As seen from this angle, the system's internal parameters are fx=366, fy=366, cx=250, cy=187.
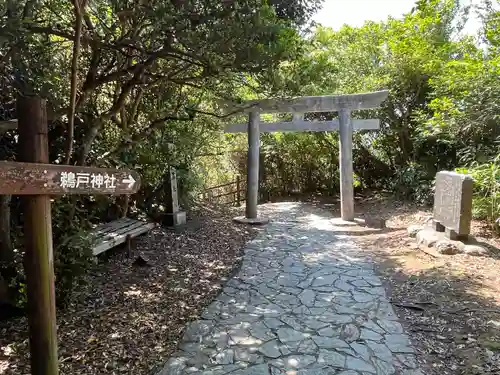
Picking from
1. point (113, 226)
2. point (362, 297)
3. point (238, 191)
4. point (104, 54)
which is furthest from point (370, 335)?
point (238, 191)

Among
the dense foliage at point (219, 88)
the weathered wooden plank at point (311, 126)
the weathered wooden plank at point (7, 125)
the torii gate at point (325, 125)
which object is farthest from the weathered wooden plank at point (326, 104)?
the weathered wooden plank at point (7, 125)

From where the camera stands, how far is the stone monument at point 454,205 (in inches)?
213

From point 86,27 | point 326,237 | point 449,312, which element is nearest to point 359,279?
point 449,312

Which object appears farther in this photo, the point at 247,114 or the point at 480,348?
the point at 247,114

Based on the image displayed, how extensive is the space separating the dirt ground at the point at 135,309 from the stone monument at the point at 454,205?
336 cm

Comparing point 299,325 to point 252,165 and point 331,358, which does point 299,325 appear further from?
point 252,165

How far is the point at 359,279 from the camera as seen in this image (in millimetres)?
4805

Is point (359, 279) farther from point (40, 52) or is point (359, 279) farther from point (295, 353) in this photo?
point (40, 52)

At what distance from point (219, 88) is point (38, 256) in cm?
379

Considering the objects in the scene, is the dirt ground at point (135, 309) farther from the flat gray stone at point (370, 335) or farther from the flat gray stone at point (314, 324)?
the flat gray stone at point (370, 335)

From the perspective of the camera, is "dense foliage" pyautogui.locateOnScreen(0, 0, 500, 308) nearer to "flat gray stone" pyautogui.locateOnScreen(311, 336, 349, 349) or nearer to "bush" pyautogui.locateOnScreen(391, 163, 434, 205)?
"bush" pyautogui.locateOnScreen(391, 163, 434, 205)

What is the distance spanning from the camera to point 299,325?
11.6 ft

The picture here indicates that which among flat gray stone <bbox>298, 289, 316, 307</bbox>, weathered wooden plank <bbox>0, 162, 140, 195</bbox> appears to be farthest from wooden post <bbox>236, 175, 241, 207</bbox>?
weathered wooden plank <bbox>0, 162, 140, 195</bbox>

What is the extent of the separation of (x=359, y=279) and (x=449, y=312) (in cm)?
125
